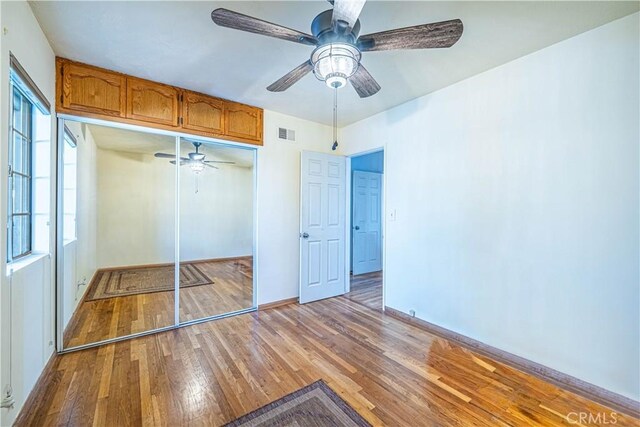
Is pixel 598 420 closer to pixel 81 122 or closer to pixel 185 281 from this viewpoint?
pixel 185 281

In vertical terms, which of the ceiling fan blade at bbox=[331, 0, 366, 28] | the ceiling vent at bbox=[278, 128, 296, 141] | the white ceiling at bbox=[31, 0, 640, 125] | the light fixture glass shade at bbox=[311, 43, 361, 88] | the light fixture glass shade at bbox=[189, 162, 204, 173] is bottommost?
the light fixture glass shade at bbox=[189, 162, 204, 173]

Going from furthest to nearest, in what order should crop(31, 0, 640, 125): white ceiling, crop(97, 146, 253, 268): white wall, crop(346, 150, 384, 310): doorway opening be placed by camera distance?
crop(346, 150, 384, 310): doorway opening < crop(97, 146, 253, 268): white wall < crop(31, 0, 640, 125): white ceiling

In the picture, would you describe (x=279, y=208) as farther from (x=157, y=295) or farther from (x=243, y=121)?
(x=157, y=295)

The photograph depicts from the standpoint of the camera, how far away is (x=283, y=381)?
2.03 meters

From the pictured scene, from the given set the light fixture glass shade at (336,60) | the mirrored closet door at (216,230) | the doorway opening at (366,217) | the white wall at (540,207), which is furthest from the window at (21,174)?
the doorway opening at (366,217)

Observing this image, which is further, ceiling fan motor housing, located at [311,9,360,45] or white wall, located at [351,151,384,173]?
white wall, located at [351,151,384,173]

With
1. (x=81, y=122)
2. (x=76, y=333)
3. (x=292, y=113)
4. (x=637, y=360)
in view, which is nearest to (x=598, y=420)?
(x=637, y=360)

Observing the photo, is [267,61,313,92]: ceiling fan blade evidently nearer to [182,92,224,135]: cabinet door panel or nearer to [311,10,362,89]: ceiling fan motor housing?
[311,10,362,89]: ceiling fan motor housing

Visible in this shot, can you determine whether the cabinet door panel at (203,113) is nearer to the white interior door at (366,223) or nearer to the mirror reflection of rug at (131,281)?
the mirror reflection of rug at (131,281)

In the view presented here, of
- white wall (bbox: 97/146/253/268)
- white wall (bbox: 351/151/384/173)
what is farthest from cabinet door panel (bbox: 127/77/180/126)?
white wall (bbox: 351/151/384/173)

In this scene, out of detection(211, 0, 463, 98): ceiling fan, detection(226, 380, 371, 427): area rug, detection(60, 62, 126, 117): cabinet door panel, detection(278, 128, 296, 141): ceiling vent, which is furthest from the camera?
detection(278, 128, 296, 141): ceiling vent

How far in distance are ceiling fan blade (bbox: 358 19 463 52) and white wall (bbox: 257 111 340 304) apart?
2.25m

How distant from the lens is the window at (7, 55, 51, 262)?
5.55 ft

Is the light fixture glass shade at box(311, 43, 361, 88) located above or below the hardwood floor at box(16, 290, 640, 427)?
above
